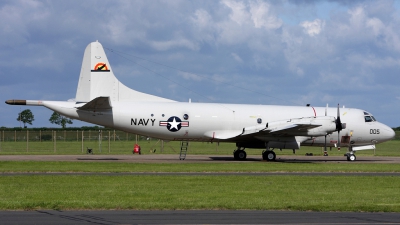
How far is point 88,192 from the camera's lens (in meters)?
20.1

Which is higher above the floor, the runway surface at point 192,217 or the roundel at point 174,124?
the roundel at point 174,124

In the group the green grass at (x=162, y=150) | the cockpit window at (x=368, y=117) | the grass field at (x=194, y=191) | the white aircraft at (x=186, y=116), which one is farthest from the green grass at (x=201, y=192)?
the green grass at (x=162, y=150)

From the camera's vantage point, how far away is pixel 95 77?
125ft

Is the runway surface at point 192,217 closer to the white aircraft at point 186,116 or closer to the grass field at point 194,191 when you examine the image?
the grass field at point 194,191

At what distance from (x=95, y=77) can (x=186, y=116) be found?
685 centimetres

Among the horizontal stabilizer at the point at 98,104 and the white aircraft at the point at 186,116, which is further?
the white aircraft at the point at 186,116

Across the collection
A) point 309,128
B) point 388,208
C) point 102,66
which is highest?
point 102,66

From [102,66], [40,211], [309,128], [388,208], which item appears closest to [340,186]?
[388,208]

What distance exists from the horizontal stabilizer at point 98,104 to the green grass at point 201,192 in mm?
10251

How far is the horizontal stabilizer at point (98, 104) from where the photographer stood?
35653 millimetres

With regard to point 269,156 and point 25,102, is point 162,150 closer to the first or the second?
point 269,156

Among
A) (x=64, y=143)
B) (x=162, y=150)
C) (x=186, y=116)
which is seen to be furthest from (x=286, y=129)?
(x=64, y=143)

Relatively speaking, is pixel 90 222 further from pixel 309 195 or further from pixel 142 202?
pixel 309 195

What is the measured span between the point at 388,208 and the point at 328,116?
23.8 m
